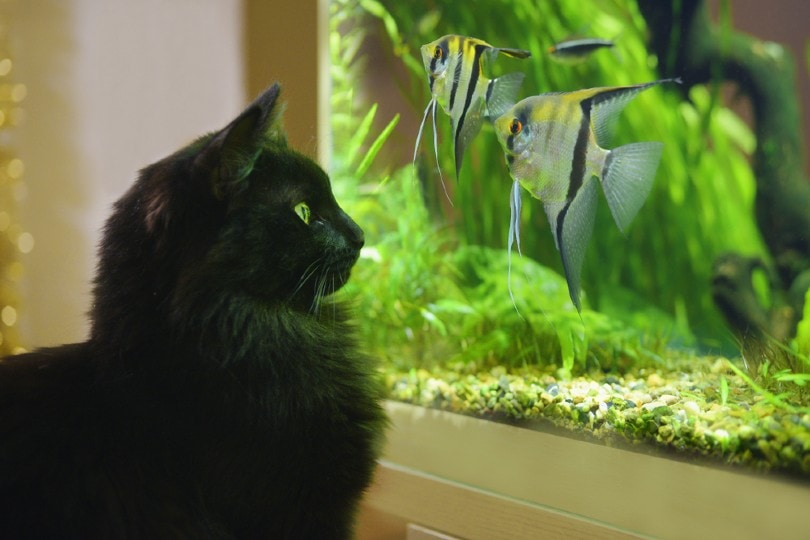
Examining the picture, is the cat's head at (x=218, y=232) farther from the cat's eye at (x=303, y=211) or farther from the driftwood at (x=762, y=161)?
the driftwood at (x=762, y=161)

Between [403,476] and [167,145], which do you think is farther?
[167,145]

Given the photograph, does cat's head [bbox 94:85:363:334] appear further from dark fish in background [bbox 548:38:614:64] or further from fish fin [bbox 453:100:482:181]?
dark fish in background [bbox 548:38:614:64]

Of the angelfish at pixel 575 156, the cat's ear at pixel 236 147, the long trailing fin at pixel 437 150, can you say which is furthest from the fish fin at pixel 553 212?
the cat's ear at pixel 236 147

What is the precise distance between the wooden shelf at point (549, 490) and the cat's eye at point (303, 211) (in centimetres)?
40

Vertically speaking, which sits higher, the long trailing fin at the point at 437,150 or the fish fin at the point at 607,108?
the fish fin at the point at 607,108

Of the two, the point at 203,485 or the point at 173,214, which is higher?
the point at 173,214

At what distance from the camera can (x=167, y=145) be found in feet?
5.27

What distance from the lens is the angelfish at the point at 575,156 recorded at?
0.91m

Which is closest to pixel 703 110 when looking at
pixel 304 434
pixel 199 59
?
pixel 304 434

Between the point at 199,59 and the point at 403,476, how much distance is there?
107cm

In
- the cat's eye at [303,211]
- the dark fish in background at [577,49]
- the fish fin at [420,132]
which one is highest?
the dark fish in background at [577,49]

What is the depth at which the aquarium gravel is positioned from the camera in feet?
2.79

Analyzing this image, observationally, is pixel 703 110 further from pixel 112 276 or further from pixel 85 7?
pixel 85 7

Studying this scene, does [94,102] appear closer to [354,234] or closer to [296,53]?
[296,53]
